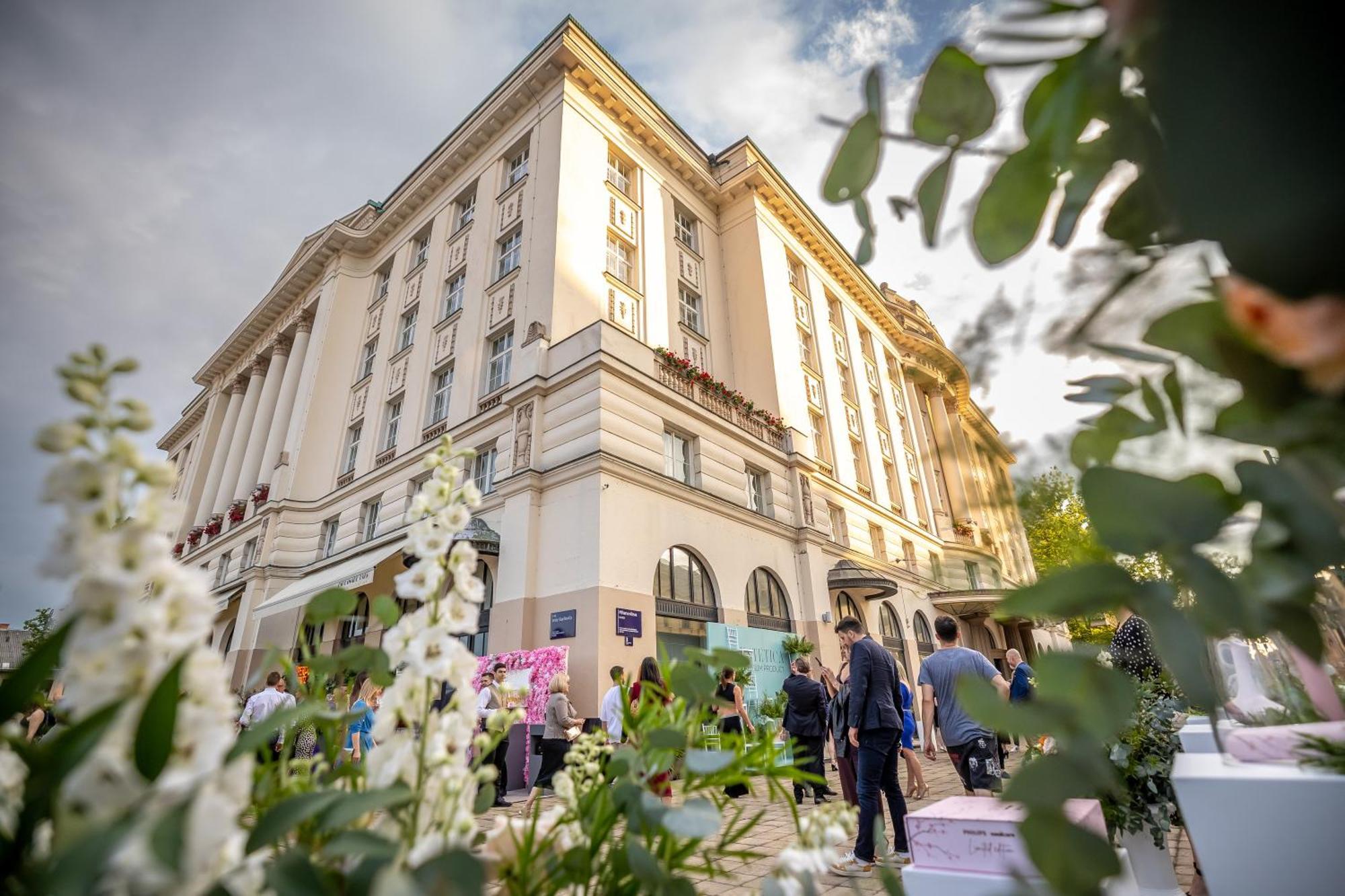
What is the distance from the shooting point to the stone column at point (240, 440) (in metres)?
20.3

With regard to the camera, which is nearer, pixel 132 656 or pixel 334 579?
pixel 132 656

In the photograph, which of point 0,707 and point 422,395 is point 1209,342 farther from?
point 422,395

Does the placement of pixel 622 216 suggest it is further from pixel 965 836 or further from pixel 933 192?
pixel 933 192

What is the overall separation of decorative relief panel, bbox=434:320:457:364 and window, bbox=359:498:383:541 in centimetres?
366

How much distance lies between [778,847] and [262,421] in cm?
2160

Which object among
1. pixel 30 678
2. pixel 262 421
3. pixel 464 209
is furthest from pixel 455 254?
pixel 30 678

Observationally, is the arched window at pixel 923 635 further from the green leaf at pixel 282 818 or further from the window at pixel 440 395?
the green leaf at pixel 282 818

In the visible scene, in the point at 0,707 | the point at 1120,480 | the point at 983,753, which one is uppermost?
the point at 1120,480

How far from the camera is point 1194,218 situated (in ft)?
1.46

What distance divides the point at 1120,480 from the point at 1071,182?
0.32m

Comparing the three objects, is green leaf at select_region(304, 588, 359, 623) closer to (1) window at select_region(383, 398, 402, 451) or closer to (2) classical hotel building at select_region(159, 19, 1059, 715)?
(2) classical hotel building at select_region(159, 19, 1059, 715)

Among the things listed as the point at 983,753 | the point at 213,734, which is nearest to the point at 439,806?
the point at 213,734

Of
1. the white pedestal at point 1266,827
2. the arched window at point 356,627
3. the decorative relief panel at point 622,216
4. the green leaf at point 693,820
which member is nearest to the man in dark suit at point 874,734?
the white pedestal at point 1266,827

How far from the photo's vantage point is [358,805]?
575 millimetres
